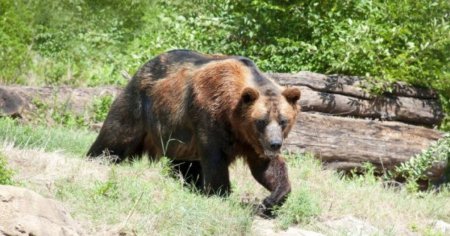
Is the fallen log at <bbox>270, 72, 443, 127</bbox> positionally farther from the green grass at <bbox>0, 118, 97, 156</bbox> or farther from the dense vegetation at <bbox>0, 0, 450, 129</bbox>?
the green grass at <bbox>0, 118, 97, 156</bbox>

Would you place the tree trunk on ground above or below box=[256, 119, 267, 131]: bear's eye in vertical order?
below

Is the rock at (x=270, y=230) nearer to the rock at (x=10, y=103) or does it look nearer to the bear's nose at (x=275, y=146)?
the bear's nose at (x=275, y=146)

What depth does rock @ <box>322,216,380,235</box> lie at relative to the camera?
880cm

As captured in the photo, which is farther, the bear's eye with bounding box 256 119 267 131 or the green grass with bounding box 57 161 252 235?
the bear's eye with bounding box 256 119 267 131

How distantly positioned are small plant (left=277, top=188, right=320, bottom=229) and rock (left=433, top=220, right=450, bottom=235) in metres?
1.44

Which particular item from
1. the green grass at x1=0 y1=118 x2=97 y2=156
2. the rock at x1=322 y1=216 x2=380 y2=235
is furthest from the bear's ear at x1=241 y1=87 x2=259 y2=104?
the green grass at x1=0 y1=118 x2=97 y2=156

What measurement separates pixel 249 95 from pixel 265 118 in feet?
0.86

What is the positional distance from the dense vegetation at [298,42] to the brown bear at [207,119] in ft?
11.5

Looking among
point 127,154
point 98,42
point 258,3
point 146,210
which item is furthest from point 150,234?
point 98,42

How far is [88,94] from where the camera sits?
1341 cm

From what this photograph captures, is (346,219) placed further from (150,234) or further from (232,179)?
(150,234)

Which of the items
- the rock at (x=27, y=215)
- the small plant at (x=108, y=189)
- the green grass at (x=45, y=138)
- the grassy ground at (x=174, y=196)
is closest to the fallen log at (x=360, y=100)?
the grassy ground at (x=174, y=196)

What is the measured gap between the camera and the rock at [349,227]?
8805 millimetres

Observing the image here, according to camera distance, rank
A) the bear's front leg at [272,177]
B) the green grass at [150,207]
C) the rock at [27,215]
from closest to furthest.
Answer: the rock at [27,215] < the green grass at [150,207] < the bear's front leg at [272,177]
